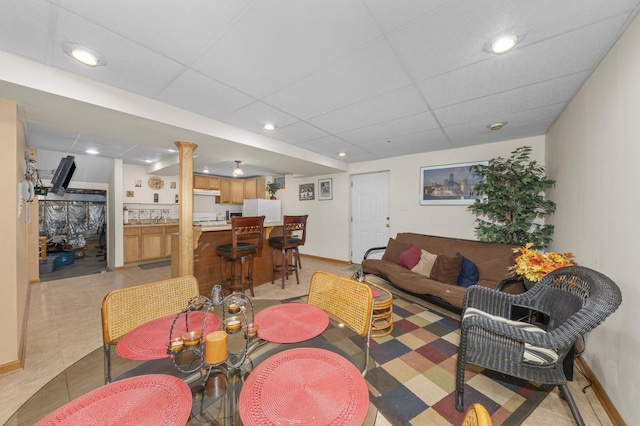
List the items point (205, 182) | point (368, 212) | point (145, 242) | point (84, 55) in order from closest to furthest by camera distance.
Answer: point (84, 55) → point (368, 212) → point (145, 242) → point (205, 182)

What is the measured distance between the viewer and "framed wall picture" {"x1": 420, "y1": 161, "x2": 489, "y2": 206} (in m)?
3.75

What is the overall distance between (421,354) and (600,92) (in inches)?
94.4

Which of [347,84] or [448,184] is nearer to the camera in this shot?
[347,84]

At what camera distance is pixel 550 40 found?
1.45m

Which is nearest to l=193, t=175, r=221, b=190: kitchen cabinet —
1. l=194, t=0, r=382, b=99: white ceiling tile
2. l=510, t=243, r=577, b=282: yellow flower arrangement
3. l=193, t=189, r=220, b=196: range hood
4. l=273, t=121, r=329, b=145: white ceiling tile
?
l=193, t=189, r=220, b=196: range hood

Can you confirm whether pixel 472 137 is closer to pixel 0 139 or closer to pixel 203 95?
pixel 203 95

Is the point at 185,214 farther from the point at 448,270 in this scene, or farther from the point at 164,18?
the point at 448,270

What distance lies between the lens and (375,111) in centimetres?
252

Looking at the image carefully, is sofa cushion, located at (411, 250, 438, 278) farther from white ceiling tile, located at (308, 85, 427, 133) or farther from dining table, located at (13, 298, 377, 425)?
dining table, located at (13, 298, 377, 425)

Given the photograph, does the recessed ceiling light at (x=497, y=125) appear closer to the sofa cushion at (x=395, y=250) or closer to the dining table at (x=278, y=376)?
the sofa cushion at (x=395, y=250)

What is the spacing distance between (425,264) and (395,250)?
631 mm

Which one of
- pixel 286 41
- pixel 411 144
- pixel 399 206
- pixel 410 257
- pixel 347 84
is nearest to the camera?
pixel 286 41

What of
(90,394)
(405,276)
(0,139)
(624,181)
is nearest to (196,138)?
(0,139)

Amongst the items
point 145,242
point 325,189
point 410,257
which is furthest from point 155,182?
point 410,257
